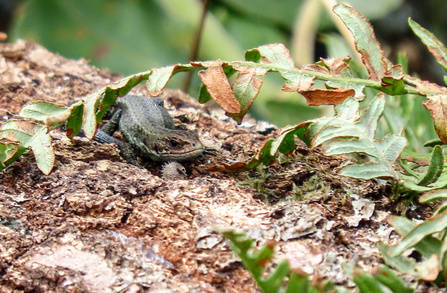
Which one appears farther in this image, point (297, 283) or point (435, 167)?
point (435, 167)

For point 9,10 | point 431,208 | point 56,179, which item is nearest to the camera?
point 431,208

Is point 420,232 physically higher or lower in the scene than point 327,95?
lower

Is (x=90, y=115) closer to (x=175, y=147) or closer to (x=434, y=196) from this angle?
(x=175, y=147)

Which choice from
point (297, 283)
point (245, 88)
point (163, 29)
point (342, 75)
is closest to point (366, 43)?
point (342, 75)

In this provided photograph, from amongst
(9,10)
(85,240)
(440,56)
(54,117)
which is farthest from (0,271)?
(9,10)

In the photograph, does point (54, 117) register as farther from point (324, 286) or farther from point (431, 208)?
point (431, 208)

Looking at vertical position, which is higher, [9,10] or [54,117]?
[54,117]
